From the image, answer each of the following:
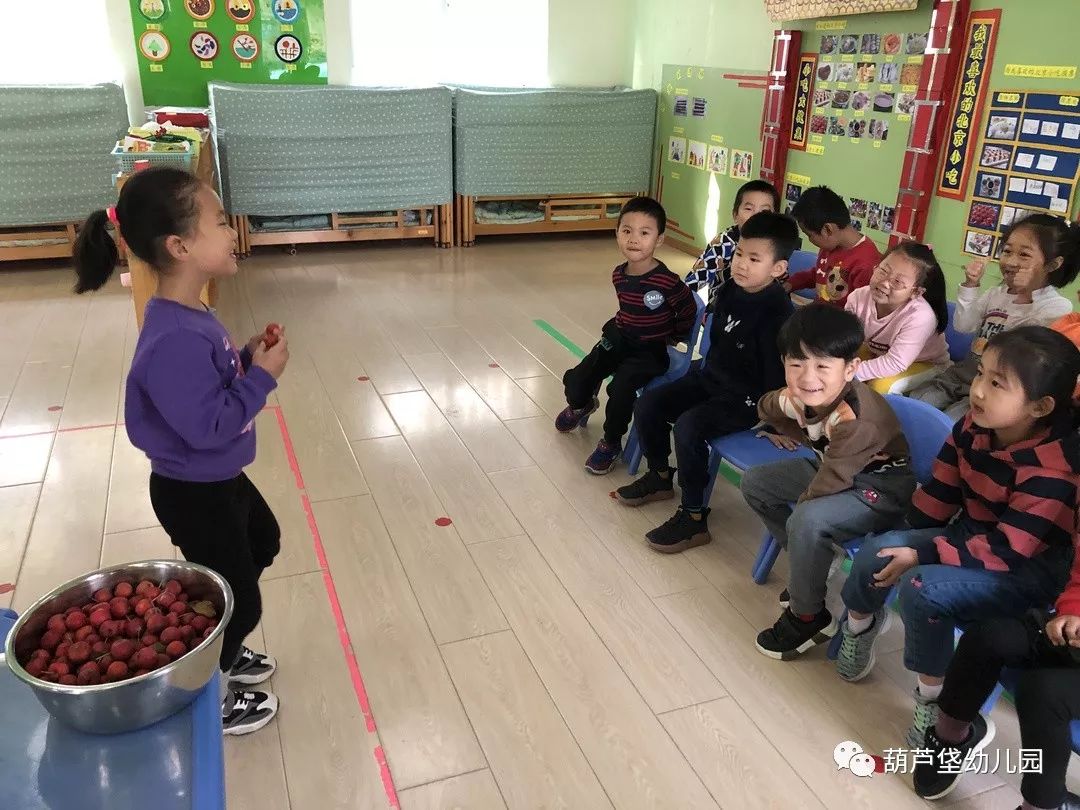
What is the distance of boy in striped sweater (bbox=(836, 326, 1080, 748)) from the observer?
1588mm

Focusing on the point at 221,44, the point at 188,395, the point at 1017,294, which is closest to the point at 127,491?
the point at 188,395

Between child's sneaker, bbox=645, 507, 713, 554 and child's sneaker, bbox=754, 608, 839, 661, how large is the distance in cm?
47

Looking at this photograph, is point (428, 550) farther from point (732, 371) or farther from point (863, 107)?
point (863, 107)

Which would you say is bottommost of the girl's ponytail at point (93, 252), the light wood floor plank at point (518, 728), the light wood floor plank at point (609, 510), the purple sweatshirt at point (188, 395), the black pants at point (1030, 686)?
the light wood floor plank at point (518, 728)

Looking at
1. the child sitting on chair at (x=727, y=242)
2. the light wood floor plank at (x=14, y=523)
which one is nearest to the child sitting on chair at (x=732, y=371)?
the child sitting on chair at (x=727, y=242)

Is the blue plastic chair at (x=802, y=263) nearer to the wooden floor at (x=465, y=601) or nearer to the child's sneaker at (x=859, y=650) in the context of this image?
the wooden floor at (x=465, y=601)

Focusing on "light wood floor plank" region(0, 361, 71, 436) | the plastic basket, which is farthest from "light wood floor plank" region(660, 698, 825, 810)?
the plastic basket

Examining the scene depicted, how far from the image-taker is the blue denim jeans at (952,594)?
5.37ft

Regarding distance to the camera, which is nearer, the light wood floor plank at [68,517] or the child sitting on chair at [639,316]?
the light wood floor plank at [68,517]

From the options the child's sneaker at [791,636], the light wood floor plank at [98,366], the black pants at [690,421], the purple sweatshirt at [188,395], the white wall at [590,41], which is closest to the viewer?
the purple sweatshirt at [188,395]

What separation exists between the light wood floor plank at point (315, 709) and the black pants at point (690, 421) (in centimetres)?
110

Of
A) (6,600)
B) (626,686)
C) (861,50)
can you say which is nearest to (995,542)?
(626,686)

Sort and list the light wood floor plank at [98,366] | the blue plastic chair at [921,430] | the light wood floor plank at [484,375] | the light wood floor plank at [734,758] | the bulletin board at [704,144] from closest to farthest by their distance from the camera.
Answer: the light wood floor plank at [734,758]
the blue plastic chair at [921,430]
the light wood floor plank at [98,366]
the light wood floor plank at [484,375]
the bulletin board at [704,144]

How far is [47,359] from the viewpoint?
12.7 ft
